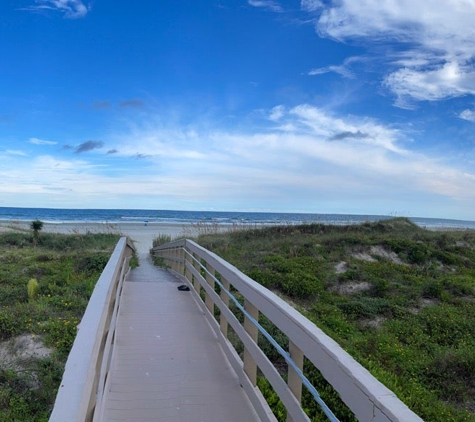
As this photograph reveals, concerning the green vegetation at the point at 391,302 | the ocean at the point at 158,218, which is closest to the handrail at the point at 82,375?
the green vegetation at the point at 391,302

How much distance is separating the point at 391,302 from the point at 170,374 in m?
6.87

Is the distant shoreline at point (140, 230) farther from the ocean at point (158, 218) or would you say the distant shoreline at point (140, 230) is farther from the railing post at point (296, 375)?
the railing post at point (296, 375)

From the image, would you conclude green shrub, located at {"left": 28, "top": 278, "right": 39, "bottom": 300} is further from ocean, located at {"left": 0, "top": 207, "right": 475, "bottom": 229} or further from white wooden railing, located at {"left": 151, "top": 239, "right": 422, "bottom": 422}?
ocean, located at {"left": 0, "top": 207, "right": 475, "bottom": 229}

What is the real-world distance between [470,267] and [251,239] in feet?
28.2

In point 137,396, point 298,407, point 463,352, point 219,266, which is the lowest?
point 463,352

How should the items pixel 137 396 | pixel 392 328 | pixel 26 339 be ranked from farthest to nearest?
pixel 392 328 < pixel 26 339 < pixel 137 396

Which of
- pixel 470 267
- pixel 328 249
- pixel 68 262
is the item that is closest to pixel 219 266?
pixel 68 262

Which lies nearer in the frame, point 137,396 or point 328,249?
point 137,396

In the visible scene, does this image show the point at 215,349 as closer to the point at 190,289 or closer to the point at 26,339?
the point at 26,339

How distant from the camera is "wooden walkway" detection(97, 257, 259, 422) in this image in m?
3.57

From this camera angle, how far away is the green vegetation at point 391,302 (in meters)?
5.95

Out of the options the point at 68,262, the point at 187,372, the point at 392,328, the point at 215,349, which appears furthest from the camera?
the point at 68,262

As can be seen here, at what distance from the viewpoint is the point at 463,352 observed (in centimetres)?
709

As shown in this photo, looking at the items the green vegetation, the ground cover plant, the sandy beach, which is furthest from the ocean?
the ground cover plant
